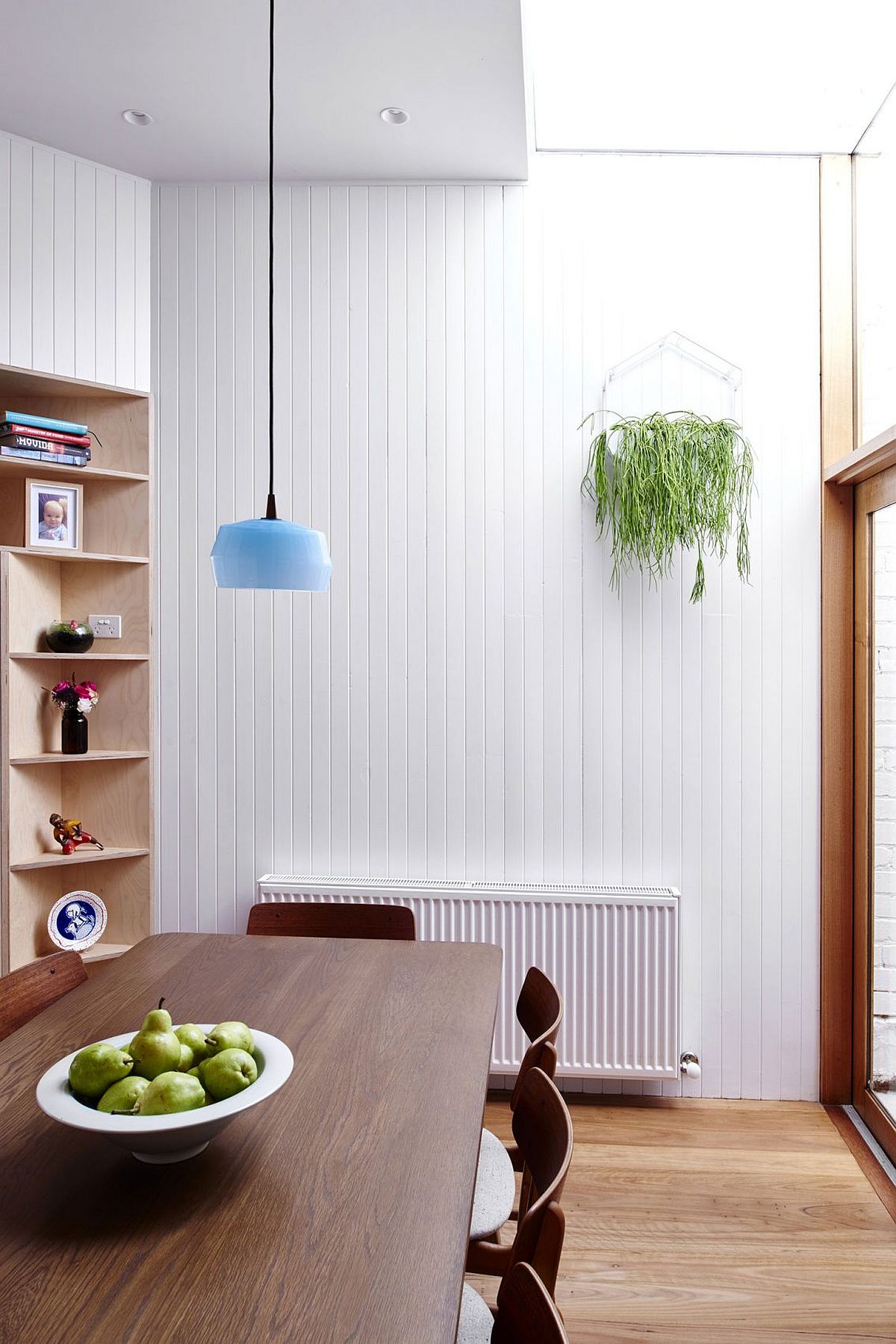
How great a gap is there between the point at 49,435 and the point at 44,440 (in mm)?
25

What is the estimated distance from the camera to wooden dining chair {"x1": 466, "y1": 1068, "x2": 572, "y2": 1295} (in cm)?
109

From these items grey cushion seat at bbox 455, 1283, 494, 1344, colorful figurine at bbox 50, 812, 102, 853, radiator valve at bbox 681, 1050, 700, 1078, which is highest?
colorful figurine at bbox 50, 812, 102, 853

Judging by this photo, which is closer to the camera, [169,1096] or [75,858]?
[169,1096]

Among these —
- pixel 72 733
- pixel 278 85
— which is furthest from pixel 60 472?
pixel 278 85

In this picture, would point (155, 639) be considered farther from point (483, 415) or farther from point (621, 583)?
point (621, 583)

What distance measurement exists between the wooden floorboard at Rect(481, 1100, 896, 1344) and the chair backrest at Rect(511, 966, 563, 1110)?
2.37 ft

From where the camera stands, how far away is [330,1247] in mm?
1018

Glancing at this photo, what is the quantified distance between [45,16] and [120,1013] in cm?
227

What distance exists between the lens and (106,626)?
303 cm

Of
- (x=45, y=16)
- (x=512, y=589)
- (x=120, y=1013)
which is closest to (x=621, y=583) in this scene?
(x=512, y=589)

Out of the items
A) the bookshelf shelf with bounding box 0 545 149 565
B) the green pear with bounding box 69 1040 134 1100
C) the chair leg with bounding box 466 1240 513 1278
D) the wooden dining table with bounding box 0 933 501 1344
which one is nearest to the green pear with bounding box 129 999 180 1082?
the green pear with bounding box 69 1040 134 1100

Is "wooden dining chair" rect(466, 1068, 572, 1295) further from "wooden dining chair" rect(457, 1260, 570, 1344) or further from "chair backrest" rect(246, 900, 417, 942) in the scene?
"chair backrest" rect(246, 900, 417, 942)

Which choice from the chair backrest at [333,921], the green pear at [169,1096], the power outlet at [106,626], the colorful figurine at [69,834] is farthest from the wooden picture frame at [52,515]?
the green pear at [169,1096]

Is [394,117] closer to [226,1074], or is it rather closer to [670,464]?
[670,464]
